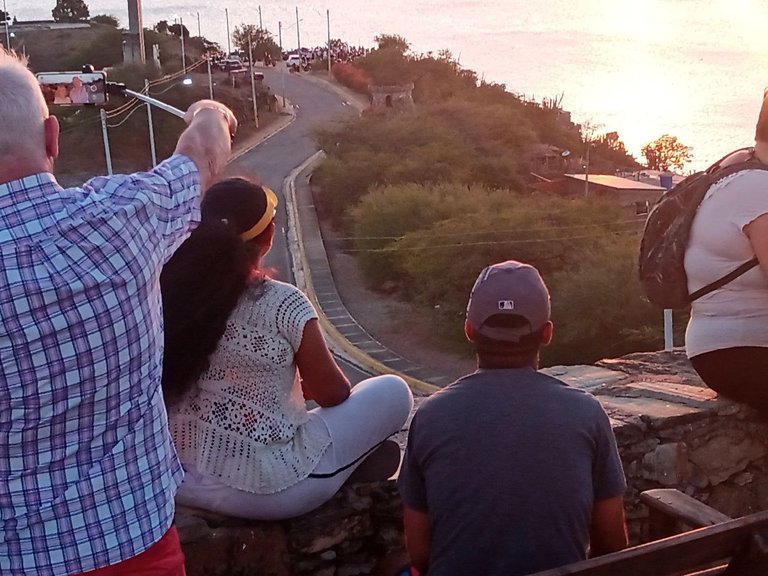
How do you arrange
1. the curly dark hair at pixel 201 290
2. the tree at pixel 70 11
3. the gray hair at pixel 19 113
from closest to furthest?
the gray hair at pixel 19 113 → the curly dark hair at pixel 201 290 → the tree at pixel 70 11

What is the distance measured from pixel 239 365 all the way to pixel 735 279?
1588 mm

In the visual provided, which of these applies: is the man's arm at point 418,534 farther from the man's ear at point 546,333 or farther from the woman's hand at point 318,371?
the woman's hand at point 318,371

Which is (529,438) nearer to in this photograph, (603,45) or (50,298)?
(50,298)

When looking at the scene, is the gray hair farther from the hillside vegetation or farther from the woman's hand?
the hillside vegetation

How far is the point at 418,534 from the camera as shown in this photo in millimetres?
2125

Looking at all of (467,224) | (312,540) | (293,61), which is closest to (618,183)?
(467,224)

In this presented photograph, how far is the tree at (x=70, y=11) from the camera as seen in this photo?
242 feet

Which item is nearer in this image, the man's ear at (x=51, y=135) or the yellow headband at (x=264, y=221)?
the man's ear at (x=51, y=135)

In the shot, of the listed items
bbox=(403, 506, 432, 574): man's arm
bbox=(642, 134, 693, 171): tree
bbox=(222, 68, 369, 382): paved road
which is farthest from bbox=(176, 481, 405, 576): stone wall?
bbox=(642, 134, 693, 171): tree

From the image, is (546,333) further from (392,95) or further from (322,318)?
(392,95)

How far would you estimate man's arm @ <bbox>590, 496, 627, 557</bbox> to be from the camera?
206cm

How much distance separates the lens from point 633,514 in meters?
3.30

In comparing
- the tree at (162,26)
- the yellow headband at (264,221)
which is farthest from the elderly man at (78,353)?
the tree at (162,26)

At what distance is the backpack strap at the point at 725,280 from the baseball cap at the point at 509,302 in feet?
3.97
